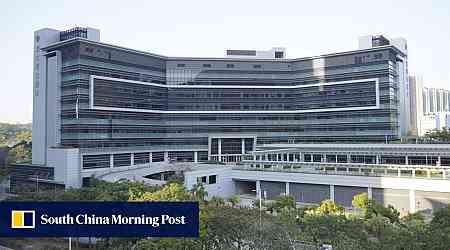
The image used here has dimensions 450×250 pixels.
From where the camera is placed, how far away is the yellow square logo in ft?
49.9

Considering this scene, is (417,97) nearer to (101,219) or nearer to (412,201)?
(412,201)

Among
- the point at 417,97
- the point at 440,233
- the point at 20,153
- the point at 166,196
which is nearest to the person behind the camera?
the point at 440,233

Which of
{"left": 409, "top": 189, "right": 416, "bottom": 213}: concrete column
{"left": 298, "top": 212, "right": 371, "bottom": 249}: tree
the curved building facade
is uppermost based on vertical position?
the curved building facade

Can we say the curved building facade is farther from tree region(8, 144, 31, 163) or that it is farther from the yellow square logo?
the yellow square logo

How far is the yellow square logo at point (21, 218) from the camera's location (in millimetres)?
15203

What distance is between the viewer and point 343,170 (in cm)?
4428

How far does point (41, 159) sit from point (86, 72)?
1507 cm

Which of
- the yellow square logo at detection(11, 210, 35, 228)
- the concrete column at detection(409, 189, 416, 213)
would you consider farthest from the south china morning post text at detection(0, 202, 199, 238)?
the concrete column at detection(409, 189, 416, 213)

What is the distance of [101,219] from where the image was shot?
15.3 m

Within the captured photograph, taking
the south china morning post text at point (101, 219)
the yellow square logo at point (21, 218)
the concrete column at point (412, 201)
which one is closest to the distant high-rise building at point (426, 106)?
the concrete column at point (412, 201)

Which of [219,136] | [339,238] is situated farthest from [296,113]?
[339,238]

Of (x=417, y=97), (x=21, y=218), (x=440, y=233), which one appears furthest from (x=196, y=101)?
(x=417, y=97)

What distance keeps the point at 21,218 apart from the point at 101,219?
3.11 metres

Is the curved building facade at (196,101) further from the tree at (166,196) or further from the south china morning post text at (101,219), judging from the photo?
the south china morning post text at (101,219)
